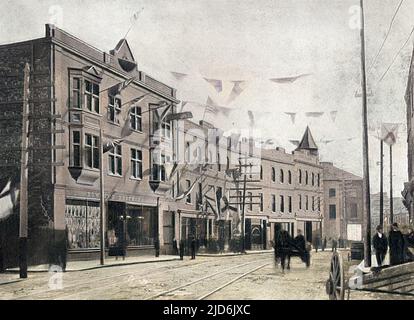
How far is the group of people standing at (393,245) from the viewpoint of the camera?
8953 millimetres

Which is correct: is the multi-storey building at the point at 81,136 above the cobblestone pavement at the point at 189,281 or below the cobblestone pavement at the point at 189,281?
above

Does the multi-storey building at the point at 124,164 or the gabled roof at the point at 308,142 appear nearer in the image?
the gabled roof at the point at 308,142

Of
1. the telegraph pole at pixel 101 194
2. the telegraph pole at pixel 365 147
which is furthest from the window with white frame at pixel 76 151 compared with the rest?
the telegraph pole at pixel 365 147

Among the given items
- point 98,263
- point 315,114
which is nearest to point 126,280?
point 98,263

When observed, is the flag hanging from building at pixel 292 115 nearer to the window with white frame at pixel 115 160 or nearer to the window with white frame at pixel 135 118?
the window with white frame at pixel 135 118

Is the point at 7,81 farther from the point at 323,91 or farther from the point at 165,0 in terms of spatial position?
the point at 323,91

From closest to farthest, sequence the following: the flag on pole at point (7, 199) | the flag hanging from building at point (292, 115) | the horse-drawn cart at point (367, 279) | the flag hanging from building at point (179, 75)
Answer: the horse-drawn cart at point (367, 279) < the flag hanging from building at point (292, 115) < the flag hanging from building at point (179, 75) < the flag on pole at point (7, 199)

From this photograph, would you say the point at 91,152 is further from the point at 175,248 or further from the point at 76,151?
the point at 175,248

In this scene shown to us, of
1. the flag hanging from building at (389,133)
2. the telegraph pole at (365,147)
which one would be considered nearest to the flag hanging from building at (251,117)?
the telegraph pole at (365,147)

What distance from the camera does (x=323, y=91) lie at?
9.15 m

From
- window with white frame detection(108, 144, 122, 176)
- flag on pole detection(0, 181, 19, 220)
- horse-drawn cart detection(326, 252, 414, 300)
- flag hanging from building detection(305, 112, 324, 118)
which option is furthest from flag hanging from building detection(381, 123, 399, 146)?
flag on pole detection(0, 181, 19, 220)

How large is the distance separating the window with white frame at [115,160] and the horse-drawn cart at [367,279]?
11.2 ft

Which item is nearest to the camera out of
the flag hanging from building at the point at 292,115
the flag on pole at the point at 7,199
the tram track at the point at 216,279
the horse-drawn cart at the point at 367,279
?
the horse-drawn cart at the point at 367,279

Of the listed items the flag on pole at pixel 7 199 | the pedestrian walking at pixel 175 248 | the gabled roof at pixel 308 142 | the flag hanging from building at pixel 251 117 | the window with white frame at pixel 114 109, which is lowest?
the pedestrian walking at pixel 175 248
